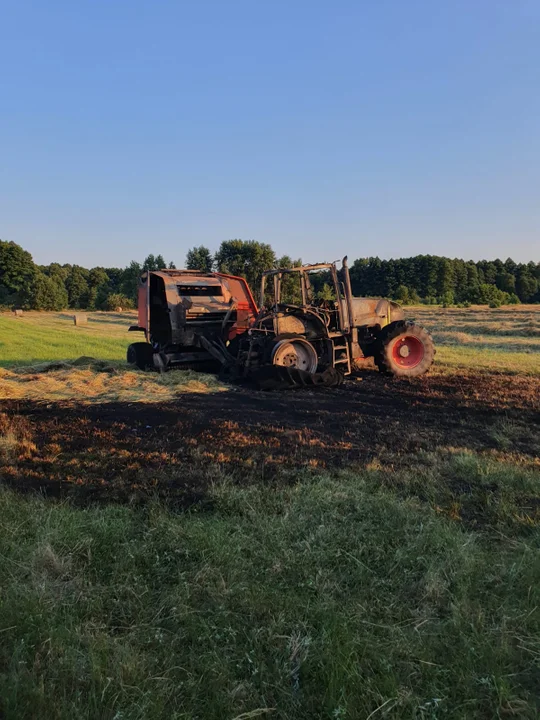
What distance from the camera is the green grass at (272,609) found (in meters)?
1.99

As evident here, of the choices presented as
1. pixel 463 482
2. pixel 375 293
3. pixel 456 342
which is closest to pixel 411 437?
pixel 463 482

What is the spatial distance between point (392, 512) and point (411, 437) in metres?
2.31

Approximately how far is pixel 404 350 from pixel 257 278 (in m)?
28.6

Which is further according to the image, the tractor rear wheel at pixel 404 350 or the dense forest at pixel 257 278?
the dense forest at pixel 257 278

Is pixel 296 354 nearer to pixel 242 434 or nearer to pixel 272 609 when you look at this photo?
pixel 242 434

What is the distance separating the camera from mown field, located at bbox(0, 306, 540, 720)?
2018 mm

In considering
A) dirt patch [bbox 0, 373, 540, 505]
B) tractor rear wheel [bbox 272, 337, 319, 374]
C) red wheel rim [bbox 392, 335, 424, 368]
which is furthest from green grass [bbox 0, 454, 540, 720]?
red wheel rim [bbox 392, 335, 424, 368]

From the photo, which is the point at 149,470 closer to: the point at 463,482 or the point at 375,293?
the point at 463,482

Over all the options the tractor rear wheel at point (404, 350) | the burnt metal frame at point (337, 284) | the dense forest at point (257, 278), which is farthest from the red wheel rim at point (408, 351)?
the dense forest at point (257, 278)

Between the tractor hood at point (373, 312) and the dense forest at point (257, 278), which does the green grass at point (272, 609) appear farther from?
the dense forest at point (257, 278)

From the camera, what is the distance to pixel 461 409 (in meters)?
7.22

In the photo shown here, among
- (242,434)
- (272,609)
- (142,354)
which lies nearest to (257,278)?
(142,354)

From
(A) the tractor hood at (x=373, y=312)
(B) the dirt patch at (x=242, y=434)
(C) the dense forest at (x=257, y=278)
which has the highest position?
(C) the dense forest at (x=257, y=278)

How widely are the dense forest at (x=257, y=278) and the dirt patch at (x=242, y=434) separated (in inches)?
1125
